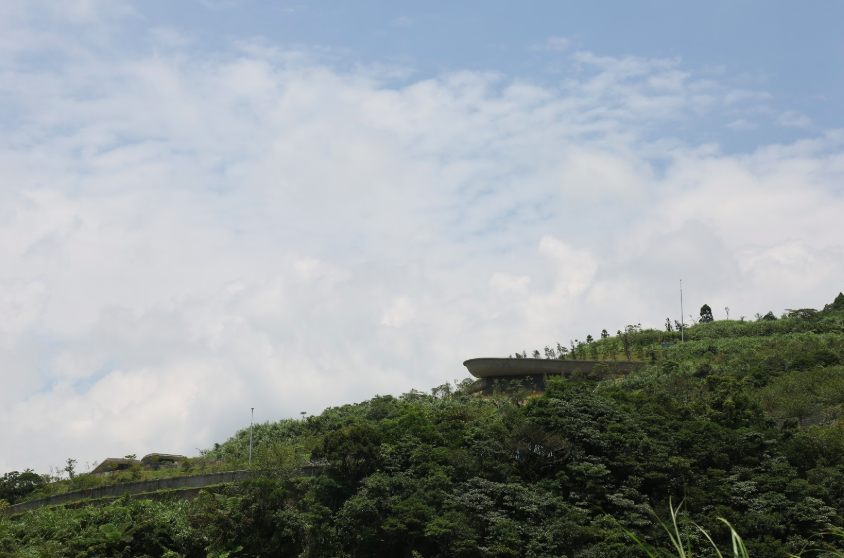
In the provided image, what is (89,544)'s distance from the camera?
90.9 feet

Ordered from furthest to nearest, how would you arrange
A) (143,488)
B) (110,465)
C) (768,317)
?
(768,317)
(110,465)
(143,488)

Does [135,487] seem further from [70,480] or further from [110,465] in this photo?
[110,465]

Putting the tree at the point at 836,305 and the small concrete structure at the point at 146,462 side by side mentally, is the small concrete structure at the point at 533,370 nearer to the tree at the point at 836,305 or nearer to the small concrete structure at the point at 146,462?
the small concrete structure at the point at 146,462

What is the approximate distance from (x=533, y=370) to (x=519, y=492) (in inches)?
1224

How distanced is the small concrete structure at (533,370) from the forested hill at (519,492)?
2010 cm

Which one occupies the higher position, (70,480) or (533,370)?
(533,370)

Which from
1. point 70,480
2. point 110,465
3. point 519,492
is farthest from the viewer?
point 110,465

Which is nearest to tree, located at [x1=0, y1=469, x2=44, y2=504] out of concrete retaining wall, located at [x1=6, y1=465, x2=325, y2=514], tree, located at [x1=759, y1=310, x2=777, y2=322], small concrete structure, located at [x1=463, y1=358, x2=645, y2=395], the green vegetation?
the green vegetation

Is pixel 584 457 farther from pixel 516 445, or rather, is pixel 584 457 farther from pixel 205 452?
pixel 205 452

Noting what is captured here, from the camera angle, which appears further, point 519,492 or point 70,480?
point 70,480

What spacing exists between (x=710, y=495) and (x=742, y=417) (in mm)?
6548

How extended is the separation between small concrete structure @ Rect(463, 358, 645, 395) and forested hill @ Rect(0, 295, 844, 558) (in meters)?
20.1

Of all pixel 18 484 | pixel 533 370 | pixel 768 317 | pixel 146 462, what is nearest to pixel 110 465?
pixel 146 462

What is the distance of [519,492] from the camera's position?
90.8 feet
